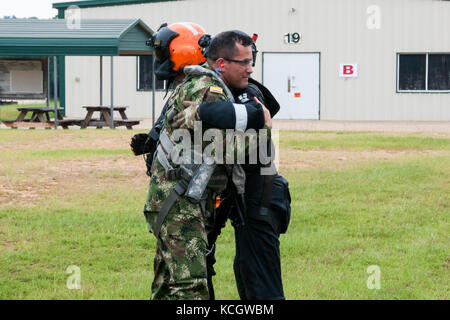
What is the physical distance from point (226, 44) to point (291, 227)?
14.6ft

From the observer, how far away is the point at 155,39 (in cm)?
453

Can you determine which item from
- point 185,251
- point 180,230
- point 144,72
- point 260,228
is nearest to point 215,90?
point 180,230

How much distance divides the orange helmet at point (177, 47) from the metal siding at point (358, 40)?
24.2 meters

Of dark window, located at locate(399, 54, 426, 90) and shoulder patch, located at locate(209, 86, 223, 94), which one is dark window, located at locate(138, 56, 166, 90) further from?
shoulder patch, located at locate(209, 86, 223, 94)

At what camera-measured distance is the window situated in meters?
28.4

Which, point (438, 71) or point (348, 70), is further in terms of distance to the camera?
point (438, 71)

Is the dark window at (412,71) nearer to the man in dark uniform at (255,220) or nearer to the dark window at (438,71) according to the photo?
the dark window at (438,71)

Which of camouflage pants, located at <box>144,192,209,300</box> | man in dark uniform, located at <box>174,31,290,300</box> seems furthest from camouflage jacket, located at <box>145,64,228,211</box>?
man in dark uniform, located at <box>174,31,290,300</box>

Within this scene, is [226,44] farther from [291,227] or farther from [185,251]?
[291,227]

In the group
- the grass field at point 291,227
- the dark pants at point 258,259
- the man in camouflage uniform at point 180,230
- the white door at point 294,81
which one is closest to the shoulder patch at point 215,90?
the man in camouflage uniform at point 180,230

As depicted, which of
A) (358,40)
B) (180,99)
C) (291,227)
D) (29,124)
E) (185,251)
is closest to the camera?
(185,251)

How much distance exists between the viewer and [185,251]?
3.94m
